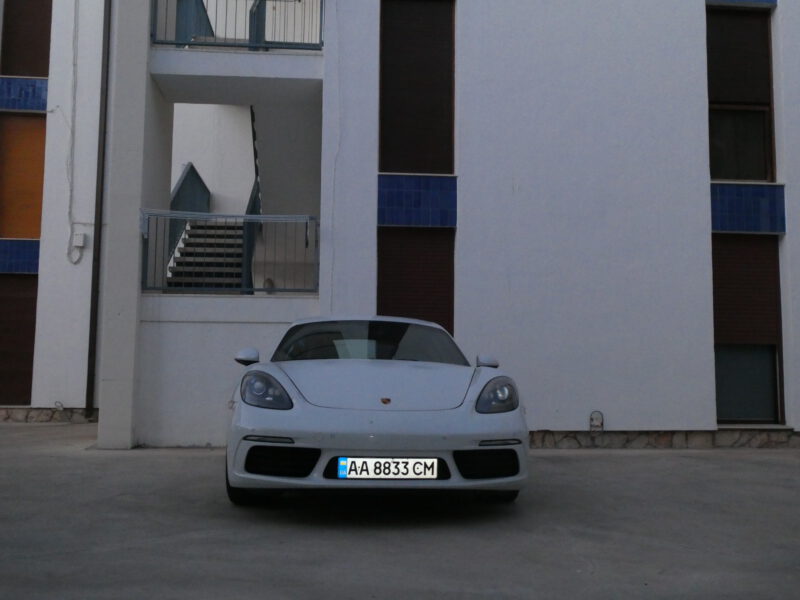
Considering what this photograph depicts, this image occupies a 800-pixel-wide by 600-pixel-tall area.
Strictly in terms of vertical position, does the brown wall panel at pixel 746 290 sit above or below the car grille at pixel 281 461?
above

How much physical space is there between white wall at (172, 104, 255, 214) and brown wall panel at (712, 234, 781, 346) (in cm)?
1049

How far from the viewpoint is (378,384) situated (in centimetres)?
506

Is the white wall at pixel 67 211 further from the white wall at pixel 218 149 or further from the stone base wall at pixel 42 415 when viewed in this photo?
the white wall at pixel 218 149

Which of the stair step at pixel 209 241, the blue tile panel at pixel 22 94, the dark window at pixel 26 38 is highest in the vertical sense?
the dark window at pixel 26 38

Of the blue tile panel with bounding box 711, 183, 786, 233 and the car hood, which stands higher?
the blue tile panel with bounding box 711, 183, 786, 233

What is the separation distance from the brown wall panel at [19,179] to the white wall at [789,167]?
10.8m

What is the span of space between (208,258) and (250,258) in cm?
188

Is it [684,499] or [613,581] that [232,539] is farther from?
[684,499]

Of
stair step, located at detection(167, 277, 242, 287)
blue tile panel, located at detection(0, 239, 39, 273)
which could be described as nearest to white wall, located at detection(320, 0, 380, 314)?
stair step, located at detection(167, 277, 242, 287)

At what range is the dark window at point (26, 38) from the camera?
44.0 feet

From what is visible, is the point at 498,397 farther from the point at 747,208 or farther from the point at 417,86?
the point at 747,208

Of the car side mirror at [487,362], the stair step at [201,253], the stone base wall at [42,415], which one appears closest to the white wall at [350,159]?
the stair step at [201,253]

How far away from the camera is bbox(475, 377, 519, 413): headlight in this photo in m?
4.99

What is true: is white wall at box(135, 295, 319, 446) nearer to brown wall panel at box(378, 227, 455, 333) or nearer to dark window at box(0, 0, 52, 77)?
brown wall panel at box(378, 227, 455, 333)
